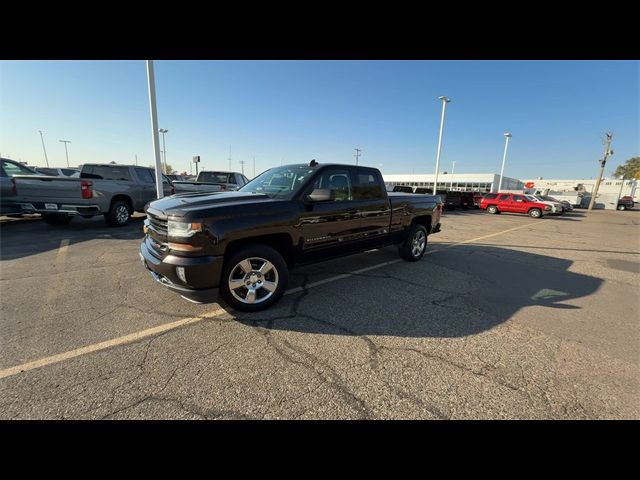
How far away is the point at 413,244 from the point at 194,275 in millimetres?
4514

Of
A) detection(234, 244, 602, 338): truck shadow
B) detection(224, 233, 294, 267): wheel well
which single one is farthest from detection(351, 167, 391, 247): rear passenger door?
detection(224, 233, 294, 267): wheel well

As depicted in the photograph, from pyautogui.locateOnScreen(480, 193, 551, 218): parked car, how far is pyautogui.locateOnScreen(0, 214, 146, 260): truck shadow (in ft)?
79.4

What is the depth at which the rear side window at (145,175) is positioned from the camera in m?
9.75

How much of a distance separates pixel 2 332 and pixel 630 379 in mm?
6009

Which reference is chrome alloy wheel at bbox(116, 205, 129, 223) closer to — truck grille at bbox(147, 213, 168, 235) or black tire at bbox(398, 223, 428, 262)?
truck grille at bbox(147, 213, 168, 235)

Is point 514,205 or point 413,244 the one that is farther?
point 514,205

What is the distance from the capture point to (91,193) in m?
8.06

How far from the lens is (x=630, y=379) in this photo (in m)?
2.55

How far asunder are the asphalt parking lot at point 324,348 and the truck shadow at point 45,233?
35.8 inches

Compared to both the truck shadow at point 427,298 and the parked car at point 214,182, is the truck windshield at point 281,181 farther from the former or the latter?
the parked car at point 214,182

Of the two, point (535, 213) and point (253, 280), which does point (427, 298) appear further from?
point (535, 213)

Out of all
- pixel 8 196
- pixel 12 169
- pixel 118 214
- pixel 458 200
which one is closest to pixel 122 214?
pixel 118 214
